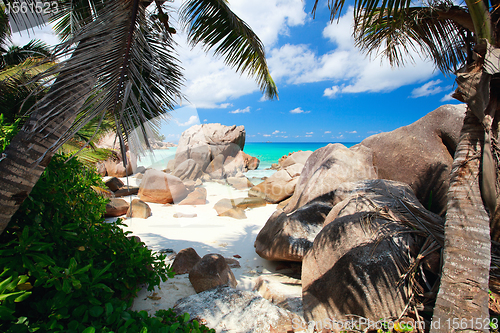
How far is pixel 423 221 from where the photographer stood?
2.74m

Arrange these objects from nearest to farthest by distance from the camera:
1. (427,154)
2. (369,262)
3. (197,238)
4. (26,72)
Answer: (369,262) < (26,72) < (427,154) < (197,238)

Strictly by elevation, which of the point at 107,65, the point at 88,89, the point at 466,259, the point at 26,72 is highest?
the point at 26,72

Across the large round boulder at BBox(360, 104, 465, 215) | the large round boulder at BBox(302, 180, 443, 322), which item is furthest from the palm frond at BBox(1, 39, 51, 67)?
the large round boulder at BBox(360, 104, 465, 215)

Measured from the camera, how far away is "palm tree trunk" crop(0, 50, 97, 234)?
65.4 inches

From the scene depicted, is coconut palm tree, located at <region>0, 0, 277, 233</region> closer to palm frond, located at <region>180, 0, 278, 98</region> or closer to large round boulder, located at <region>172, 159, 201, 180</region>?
palm frond, located at <region>180, 0, 278, 98</region>

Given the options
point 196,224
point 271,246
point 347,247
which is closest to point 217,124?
point 196,224

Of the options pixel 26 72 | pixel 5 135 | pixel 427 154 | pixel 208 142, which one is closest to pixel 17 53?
pixel 26 72

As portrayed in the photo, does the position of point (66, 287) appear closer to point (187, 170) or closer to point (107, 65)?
point (107, 65)

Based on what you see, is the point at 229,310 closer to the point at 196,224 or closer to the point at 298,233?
the point at 298,233

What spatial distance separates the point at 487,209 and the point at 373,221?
1.04 meters

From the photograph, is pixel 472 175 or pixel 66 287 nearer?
pixel 66 287

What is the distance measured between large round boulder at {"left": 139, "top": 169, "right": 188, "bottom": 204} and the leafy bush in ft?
18.1

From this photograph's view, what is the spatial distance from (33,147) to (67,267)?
95 centimetres

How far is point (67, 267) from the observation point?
186 cm
